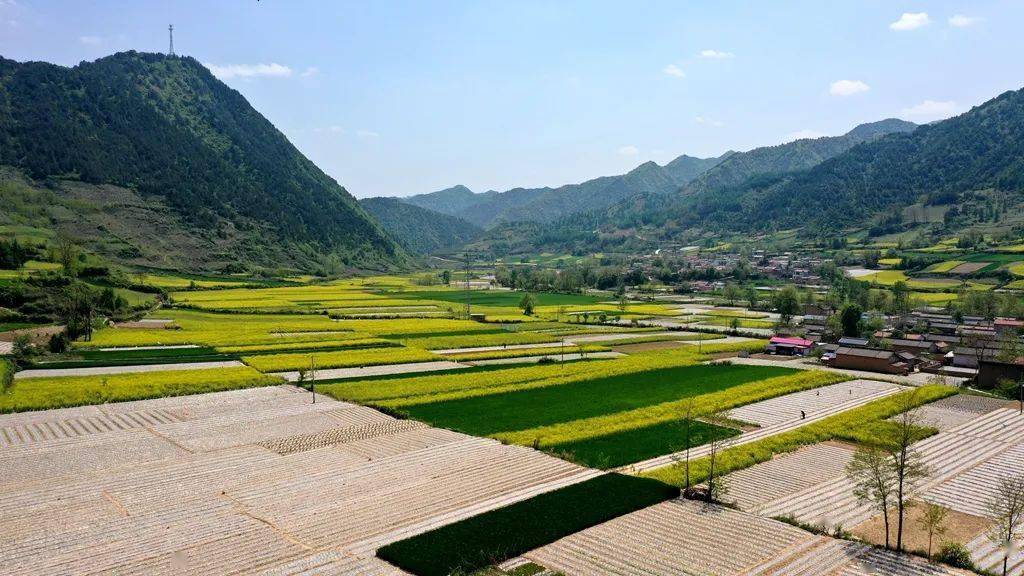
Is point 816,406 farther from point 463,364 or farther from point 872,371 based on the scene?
point 463,364

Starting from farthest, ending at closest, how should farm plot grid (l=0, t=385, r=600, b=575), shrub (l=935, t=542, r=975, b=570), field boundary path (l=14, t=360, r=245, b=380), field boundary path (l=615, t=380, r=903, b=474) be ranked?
field boundary path (l=14, t=360, r=245, b=380)
field boundary path (l=615, t=380, r=903, b=474)
shrub (l=935, t=542, r=975, b=570)
farm plot grid (l=0, t=385, r=600, b=575)

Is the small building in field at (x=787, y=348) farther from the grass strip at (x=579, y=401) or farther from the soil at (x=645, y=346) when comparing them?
the grass strip at (x=579, y=401)

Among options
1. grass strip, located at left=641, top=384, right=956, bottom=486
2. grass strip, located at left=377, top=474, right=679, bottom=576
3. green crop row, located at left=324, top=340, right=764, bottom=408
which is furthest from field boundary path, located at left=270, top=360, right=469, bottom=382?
grass strip, located at left=377, top=474, right=679, bottom=576

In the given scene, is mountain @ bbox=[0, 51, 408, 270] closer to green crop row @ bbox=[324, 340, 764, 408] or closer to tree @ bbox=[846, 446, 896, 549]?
green crop row @ bbox=[324, 340, 764, 408]

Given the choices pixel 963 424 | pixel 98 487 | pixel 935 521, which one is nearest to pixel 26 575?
pixel 98 487

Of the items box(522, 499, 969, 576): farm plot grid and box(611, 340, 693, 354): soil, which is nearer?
box(522, 499, 969, 576): farm plot grid

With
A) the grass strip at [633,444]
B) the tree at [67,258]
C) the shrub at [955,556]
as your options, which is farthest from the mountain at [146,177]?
the shrub at [955,556]

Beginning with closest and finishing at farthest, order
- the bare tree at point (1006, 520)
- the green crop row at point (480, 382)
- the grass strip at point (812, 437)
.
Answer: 1. the bare tree at point (1006, 520)
2. the grass strip at point (812, 437)
3. the green crop row at point (480, 382)
